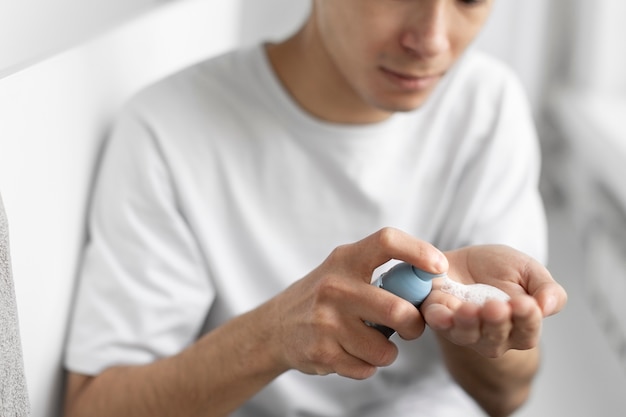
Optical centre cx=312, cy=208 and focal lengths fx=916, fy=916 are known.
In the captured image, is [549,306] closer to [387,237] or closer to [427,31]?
[387,237]

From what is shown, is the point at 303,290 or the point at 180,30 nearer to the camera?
the point at 303,290

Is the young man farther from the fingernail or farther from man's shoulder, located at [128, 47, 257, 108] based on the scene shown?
the fingernail

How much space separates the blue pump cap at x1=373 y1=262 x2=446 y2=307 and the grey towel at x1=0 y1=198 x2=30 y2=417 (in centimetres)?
31

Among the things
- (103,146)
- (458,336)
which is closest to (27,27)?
Answer: (103,146)

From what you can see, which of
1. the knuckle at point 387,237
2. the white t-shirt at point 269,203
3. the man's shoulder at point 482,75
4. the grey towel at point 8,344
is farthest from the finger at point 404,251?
the man's shoulder at point 482,75

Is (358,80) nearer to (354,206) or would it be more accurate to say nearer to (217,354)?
(354,206)

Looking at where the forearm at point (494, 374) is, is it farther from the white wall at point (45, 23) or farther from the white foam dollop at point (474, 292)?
the white wall at point (45, 23)

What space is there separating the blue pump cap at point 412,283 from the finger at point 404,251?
18 millimetres

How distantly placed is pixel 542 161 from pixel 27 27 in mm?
1317

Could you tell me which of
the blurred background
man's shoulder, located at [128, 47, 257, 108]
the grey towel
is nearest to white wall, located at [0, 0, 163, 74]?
the blurred background

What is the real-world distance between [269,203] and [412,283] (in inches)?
16.5

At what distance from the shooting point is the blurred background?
0.89m

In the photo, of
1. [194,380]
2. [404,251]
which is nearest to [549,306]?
[404,251]

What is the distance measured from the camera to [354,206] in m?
1.14
